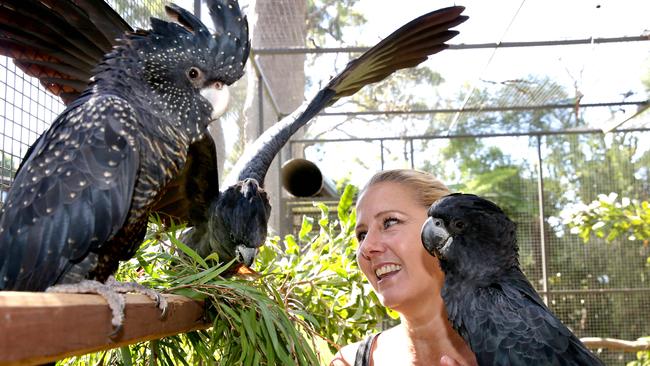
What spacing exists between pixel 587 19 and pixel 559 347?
10.8 feet

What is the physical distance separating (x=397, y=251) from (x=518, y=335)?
51 cm

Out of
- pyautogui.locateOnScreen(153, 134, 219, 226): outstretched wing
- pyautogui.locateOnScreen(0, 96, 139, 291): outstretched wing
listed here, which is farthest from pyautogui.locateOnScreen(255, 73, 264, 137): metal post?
pyautogui.locateOnScreen(0, 96, 139, 291): outstretched wing

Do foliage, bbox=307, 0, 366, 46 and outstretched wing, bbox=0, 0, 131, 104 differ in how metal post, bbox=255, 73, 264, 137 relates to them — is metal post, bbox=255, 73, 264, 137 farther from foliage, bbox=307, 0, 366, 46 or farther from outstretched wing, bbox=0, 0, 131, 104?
foliage, bbox=307, 0, 366, 46

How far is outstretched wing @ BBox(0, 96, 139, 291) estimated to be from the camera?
1108mm

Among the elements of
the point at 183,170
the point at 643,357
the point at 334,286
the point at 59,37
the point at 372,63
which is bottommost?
the point at 643,357

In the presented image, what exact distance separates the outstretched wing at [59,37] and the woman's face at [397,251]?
1.04m

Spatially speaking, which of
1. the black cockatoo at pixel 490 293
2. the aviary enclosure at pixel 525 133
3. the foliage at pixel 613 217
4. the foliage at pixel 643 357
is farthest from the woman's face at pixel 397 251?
the foliage at pixel 643 357

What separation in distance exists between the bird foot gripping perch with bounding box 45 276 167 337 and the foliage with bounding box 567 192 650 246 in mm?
4653

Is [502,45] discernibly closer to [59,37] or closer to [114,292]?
[59,37]

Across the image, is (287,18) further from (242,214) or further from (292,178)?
(242,214)

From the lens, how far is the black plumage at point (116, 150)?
→ 1124 mm

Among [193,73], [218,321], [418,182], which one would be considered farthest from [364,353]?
[193,73]

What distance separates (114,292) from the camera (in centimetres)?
99

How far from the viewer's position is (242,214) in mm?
2121
